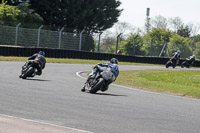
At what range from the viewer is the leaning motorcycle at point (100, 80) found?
13.4 meters

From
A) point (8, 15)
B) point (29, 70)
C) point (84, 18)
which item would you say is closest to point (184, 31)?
point (84, 18)

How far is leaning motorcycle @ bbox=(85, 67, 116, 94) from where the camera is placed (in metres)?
13.4

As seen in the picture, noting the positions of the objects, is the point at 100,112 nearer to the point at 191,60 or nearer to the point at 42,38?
the point at 42,38

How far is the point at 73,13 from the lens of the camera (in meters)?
54.4

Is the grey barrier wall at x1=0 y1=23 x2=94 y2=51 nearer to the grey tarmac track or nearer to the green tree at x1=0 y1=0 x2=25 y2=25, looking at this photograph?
the green tree at x1=0 y1=0 x2=25 y2=25

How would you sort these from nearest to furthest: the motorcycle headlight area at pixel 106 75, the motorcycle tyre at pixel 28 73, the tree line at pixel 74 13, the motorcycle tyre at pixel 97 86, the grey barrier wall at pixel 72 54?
the motorcycle tyre at pixel 97 86, the motorcycle headlight area at pixel 106 75, the motorcycle tyre at pixel 28 73, the grey barrier wall at pixel 72 54, the tree line at pixel 74 13

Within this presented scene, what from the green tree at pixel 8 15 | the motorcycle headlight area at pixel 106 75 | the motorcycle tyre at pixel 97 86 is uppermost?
the green tree at pixel 8 15

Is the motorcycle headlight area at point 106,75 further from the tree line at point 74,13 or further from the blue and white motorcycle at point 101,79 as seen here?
the tree line at point 74,13

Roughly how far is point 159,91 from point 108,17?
44.3m

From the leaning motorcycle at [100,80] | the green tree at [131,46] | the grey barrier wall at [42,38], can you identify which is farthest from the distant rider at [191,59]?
the leaning motorcycle at [100,80]

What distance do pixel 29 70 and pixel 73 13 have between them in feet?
125

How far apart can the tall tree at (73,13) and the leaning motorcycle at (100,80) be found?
41042 millimetres

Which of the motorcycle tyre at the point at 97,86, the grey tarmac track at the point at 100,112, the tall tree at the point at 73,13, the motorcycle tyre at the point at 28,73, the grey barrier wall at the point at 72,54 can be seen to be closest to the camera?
the grey tarmac track at the point at 100,112

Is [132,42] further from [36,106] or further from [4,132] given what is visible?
[4,132]
